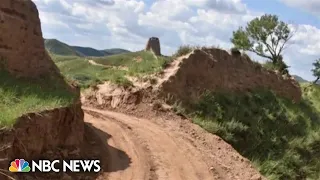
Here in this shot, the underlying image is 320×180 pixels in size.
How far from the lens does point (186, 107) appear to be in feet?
52.5

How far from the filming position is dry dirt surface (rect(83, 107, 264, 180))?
389 inches

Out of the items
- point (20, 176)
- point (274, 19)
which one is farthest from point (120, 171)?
point (274, 19)

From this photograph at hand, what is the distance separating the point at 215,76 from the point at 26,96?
11519 mm

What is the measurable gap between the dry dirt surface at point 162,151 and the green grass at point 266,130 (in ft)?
4.38

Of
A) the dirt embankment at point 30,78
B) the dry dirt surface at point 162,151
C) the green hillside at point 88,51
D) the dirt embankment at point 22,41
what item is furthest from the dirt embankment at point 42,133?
the green hillside at point 88,51

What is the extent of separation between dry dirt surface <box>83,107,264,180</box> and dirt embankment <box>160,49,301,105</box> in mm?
2042

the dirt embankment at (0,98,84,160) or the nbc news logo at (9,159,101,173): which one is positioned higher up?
the dirt embankment at (0,98,84,160)

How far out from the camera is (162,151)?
37.9ft

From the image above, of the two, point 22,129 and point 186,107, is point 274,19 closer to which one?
point 186,107

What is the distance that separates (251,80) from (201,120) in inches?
241

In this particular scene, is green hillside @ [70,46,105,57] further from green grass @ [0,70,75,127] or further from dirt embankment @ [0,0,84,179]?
green grass @ [0,70,75,127]

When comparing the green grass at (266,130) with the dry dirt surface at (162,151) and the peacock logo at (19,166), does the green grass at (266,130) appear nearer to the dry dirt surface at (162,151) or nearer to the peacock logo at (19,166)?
the dry dirt surface at (162,151)

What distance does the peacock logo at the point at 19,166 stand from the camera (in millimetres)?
6533

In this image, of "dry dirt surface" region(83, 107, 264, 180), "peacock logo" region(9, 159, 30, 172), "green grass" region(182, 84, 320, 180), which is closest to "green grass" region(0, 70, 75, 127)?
"peacock logo" region(9, 159, 30, 172)
